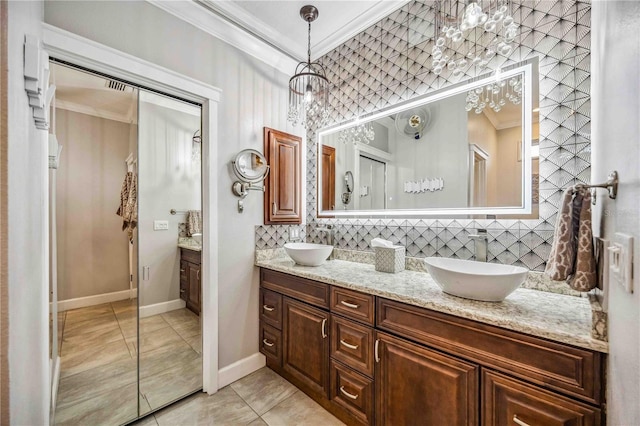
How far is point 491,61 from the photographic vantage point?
155 cm

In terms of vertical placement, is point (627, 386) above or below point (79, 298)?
above

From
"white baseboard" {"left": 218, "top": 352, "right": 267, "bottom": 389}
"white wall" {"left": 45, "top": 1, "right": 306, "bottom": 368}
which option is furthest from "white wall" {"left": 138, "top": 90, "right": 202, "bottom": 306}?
"white baseboard" {"left": 218, "top": 352, "right": 267, "bottom": 389}

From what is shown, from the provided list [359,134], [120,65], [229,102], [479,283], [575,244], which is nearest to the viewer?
[575,244]

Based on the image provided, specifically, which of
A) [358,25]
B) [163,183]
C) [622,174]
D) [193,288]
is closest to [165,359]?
[193,288]

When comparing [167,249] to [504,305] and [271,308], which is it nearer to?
[271,308]

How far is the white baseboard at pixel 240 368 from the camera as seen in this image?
6.57 feet

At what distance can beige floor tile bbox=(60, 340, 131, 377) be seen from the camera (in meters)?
1.53

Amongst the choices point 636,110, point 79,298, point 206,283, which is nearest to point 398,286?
point 636,110

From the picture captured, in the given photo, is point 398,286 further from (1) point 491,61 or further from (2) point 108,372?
(2) point 108,372

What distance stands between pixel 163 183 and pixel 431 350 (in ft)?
6.26

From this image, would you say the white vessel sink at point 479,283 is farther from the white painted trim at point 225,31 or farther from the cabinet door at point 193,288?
the white painted trim at point 225,31

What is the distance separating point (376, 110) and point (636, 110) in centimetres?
172

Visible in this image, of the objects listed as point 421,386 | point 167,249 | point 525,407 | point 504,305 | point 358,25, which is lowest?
point 421,386

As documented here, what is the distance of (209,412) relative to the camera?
1.74 metres
